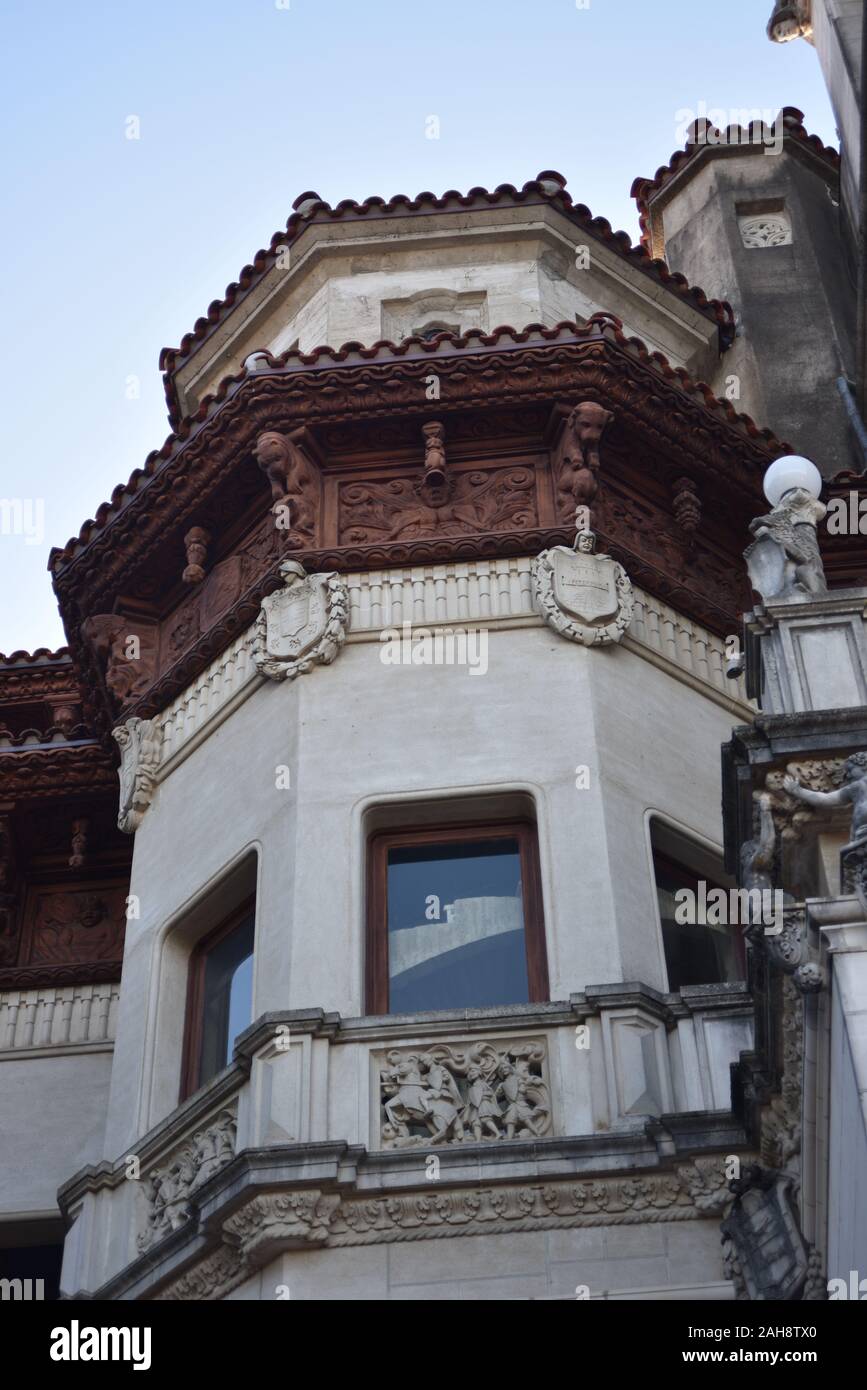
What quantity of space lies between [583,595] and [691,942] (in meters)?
2.76

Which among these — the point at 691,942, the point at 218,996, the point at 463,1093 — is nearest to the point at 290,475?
the point at 218,996

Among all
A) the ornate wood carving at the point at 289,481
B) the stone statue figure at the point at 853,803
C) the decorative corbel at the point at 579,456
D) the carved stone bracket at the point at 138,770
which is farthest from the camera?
the carved stone bracket at the point at 138,770

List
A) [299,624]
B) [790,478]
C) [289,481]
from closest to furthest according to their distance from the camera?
[790,478] → [299,624] → [289,481]

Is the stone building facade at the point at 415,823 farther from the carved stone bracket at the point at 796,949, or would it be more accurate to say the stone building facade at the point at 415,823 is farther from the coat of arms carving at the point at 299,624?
the carved stone bracket at the point at 796,949

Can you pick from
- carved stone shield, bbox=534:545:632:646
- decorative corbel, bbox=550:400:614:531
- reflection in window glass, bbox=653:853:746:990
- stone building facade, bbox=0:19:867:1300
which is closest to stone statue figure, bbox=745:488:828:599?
stone building facade, bbox=0:19:867:1300

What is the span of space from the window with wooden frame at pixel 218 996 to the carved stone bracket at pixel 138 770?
1492mm

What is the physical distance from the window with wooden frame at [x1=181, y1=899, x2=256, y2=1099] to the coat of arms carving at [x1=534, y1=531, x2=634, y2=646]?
124 inches

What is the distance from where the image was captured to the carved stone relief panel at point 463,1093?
13.1 metres

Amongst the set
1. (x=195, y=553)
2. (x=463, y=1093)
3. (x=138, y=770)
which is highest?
(x=195, y=553)

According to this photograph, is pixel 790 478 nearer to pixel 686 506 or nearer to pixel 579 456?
pixel 579 456

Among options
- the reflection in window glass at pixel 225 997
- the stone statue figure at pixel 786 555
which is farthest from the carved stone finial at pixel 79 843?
the stone statue figure at pixel 786 555

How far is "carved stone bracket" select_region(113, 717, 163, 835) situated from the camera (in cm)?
1708

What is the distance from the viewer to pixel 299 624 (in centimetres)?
1620

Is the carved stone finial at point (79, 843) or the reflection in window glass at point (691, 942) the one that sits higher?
the carved stone finial at point (79, 843)
